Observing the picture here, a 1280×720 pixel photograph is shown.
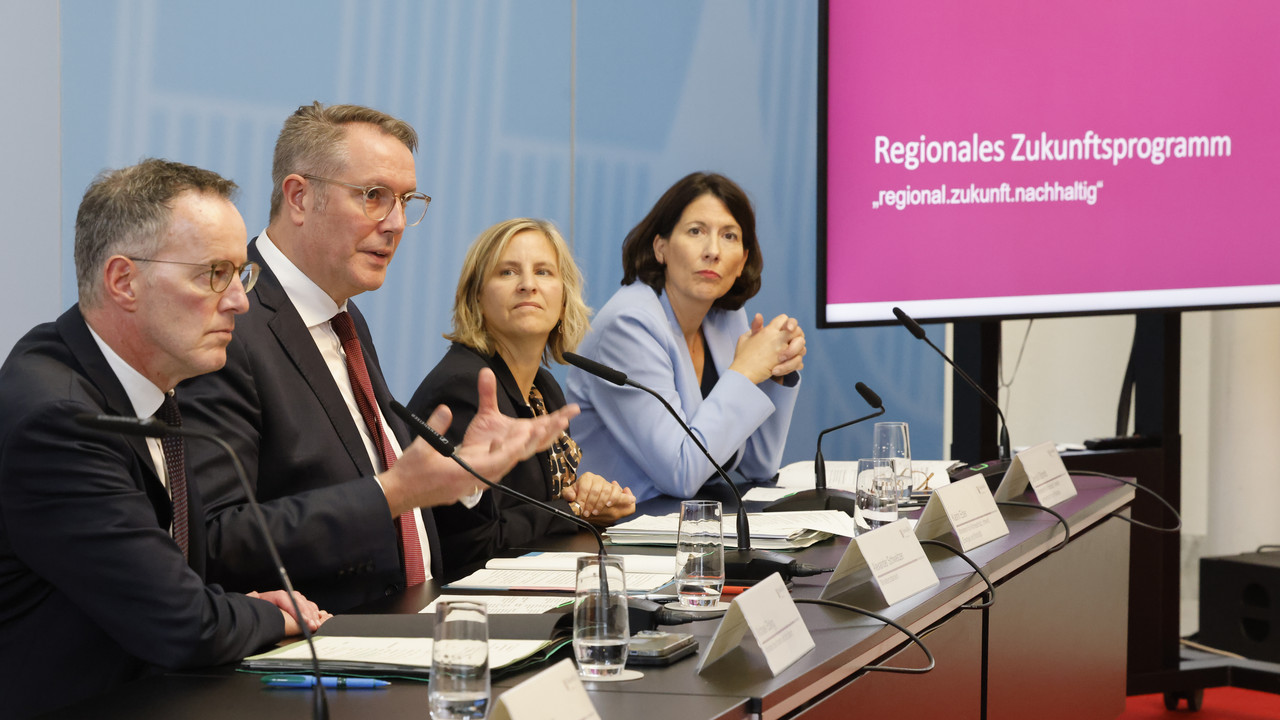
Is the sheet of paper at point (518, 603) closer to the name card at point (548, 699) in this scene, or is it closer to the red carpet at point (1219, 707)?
the name card at point (548, 699)

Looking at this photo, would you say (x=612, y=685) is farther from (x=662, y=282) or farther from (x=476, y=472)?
(x=662, y=282)

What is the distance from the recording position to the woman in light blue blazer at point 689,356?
3.08 m

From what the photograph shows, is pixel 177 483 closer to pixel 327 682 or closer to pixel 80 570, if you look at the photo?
pixel 80 570

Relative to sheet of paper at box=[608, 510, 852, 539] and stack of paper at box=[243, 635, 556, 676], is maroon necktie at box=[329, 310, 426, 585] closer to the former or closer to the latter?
sheet of paper at box=[608, 510, 852, 539]

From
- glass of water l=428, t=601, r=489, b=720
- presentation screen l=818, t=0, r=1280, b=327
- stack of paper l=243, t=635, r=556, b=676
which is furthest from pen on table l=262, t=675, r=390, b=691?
presentation screen l=818, t=0, r=1280, b=327

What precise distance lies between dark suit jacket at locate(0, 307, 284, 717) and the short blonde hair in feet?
4.11

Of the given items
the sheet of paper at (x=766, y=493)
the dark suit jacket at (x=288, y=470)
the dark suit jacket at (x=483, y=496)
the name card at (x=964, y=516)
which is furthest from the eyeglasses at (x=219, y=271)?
the sheet of paper at (x=766, y=493)

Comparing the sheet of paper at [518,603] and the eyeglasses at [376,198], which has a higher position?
the eyeglasses at [376,198]

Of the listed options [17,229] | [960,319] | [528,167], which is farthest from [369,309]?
[960,319]

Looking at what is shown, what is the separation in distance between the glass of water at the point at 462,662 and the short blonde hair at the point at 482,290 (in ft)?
5.04

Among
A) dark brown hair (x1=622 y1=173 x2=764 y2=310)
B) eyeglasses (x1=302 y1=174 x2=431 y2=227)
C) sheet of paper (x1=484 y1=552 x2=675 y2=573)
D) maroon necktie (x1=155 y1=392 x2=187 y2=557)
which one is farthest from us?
dark brown hair (x1=622 y1=173 x2=764 y2=310)

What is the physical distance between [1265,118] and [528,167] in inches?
85.4

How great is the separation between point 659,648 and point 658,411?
5.40ft

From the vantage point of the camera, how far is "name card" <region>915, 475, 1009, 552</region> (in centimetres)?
218
